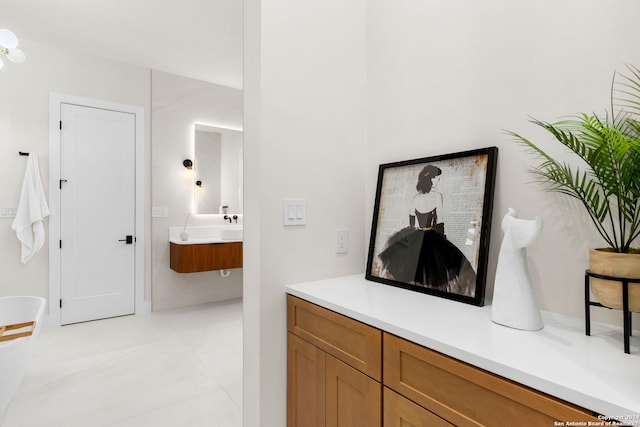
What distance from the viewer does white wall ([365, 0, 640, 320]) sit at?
3.10ft

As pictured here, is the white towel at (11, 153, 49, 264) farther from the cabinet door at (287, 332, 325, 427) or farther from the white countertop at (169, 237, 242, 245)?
the cabinet door at (287, 332, 325, 427)

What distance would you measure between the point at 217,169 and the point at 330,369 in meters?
3.56

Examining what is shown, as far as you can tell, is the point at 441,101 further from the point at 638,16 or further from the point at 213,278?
the point at 213,278

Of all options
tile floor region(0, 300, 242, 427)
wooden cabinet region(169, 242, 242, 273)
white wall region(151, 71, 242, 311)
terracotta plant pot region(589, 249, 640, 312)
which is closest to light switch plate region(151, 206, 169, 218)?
white wall region(151, 71, 242, 311)

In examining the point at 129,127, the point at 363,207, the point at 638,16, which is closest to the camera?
the point at 638,16

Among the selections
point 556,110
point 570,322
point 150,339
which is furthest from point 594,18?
point 150,339

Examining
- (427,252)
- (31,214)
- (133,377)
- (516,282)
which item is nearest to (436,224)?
(427,252)

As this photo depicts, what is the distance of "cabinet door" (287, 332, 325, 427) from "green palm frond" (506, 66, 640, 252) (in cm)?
93

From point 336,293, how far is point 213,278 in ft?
11.0

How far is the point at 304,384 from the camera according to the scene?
49.2 inches

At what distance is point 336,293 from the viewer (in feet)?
4.09

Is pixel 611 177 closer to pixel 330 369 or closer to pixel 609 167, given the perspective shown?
pixel 609 167

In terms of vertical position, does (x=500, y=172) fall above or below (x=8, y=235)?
above

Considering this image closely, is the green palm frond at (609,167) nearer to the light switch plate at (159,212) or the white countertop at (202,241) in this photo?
the white countertop at (202,241)
